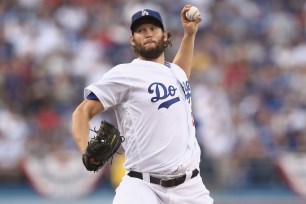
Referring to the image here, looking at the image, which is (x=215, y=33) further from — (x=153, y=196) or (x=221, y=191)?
(x=153, y=196)

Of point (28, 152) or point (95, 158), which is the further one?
point (28, 152)

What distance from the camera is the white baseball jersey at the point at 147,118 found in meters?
5.49

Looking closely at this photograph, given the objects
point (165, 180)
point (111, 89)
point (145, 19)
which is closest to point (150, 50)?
point (145, 19)

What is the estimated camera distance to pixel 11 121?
12.9 metres

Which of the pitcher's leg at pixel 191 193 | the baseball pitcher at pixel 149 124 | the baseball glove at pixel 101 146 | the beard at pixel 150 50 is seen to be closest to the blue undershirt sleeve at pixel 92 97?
the baseball pitcher at pixel 149 124

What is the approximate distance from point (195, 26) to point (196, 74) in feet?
25.2

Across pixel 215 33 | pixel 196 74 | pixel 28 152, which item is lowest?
pixel 28 152

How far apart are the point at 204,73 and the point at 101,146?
8.97 m

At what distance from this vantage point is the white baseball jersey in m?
5.49

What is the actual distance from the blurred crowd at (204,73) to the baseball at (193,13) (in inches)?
256

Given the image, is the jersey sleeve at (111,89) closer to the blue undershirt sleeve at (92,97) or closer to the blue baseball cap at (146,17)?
the blue undershirt sleeve at (92,97)

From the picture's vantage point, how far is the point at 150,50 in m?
5.68

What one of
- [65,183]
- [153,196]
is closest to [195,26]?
[153,196]

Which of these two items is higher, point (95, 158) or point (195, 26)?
point (195, 26)
